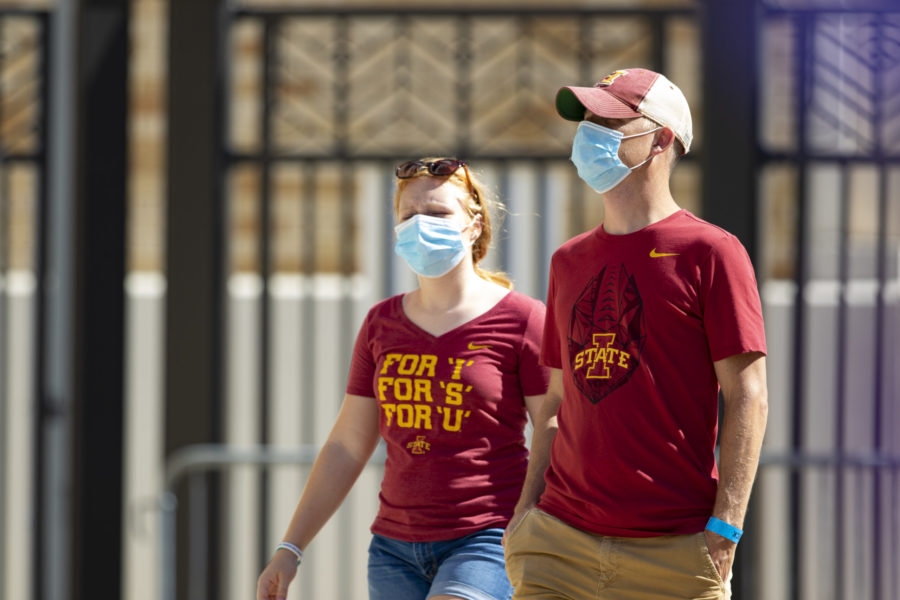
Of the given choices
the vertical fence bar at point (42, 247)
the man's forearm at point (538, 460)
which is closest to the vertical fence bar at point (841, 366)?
the man's forearm at point (538, 460)

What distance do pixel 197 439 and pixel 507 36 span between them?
3.64 metres

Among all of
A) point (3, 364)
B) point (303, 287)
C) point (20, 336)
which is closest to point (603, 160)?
point (303, 287)

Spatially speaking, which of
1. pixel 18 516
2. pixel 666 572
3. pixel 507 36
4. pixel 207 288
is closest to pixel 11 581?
pixel 18 516

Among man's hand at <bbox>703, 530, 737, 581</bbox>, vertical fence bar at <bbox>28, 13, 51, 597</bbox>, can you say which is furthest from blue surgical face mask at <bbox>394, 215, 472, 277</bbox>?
vertical fence bar at <bbox>28, 13, 51, 597</bbox>

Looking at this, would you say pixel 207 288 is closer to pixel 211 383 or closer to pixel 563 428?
pixel 211 383

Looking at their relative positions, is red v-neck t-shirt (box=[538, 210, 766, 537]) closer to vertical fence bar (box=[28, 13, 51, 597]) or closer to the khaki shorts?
the khaki shorts

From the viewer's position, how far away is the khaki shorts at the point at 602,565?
6.82 feet

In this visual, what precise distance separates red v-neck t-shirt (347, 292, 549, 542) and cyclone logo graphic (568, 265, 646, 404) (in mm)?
348

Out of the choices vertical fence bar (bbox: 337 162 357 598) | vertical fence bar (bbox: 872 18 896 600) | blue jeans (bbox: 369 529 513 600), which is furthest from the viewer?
vertical fence bar (bbox: 337 162 357 598)

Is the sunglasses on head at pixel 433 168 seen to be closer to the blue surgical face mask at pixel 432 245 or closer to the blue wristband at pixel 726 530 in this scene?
the blue surgical face mask at pixel 432 245

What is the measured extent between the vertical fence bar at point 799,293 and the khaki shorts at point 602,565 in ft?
9.83

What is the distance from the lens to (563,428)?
7.36 ft

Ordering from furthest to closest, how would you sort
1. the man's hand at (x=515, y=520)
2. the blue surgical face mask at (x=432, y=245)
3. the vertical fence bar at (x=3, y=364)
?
the vertical fence bar at (x=3, y=364) < the blue surgical face mask at (x=432, y=245) < the man's hand at (x=515, y=520)

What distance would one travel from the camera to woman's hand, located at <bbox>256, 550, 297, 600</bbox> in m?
2.61
